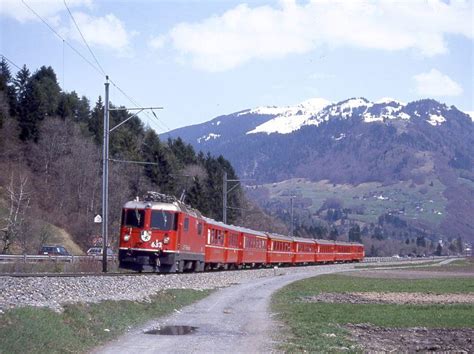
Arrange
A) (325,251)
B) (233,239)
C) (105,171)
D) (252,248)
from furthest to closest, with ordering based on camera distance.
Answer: (325,251) → (252,248) → (233,239) → (105,171)

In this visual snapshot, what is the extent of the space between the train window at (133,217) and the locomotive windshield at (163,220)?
1.73 feet

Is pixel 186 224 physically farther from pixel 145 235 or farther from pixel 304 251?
pixel 304 251

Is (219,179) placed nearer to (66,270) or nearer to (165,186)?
(165,186)

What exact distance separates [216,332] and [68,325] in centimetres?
398

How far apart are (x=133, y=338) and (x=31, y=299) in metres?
2.91

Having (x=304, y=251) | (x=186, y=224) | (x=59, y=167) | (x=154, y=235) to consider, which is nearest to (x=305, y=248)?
(x=304, y=251)

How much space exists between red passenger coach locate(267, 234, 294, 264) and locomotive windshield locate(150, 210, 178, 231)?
3040 centimetres

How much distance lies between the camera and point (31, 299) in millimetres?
18969

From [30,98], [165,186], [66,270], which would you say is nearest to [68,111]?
[30,98]

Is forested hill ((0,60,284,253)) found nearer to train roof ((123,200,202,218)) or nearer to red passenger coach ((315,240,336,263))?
red passenger coach ((315,240,336,263))

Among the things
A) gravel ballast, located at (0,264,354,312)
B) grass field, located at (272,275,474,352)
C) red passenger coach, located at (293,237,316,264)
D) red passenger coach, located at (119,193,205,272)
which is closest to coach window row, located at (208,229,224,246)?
red passenger coach, located at (119,193,205,272)

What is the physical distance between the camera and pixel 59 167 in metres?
81.4

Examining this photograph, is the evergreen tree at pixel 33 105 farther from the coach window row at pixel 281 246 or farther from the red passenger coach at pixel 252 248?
the red passenger coach at pixel 252 248

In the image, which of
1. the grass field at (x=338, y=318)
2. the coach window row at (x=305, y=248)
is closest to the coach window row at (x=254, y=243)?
the coach window row at (x=305, y=248)
